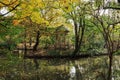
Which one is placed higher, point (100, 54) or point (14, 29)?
point (14, 29)

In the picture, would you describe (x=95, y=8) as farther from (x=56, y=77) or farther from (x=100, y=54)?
(x=100, y=54)

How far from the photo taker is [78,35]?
39719 mm

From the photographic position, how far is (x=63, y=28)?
43.5m

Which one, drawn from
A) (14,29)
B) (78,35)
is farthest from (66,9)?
(14,29)

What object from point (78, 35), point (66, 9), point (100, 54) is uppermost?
point (66, 9)

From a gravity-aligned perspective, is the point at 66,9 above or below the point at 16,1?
below

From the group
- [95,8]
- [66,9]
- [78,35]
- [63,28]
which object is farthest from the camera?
[63,28]

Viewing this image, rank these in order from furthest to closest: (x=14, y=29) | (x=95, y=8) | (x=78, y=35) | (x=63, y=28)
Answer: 1. (x=63, y=28)
2. (x=78, y=35)
3. (x=95, y=8)
4. (x=14, y=29)

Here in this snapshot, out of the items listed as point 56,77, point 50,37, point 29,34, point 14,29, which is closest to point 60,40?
point 50,37

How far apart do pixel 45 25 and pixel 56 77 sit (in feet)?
68.9

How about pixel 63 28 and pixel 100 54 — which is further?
pixel 63 28

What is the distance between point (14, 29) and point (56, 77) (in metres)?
7.75

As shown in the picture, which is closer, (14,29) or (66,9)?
(14,29)

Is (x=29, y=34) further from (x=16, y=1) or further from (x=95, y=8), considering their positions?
(x=16, y=1)
